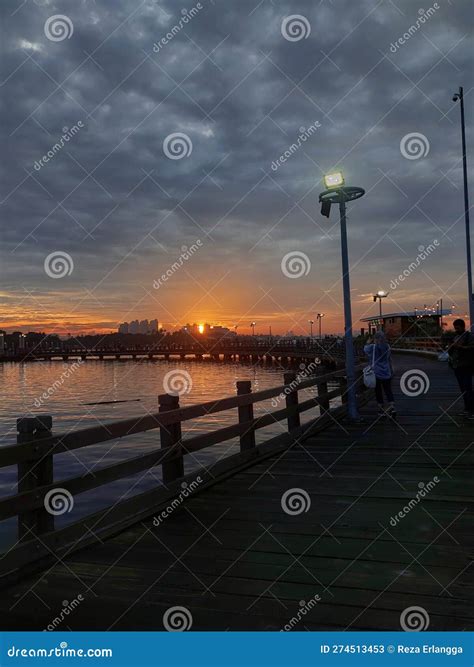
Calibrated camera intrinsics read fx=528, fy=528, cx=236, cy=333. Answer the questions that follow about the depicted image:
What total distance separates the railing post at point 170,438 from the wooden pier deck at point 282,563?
381 mm

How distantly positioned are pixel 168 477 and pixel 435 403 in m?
10.9

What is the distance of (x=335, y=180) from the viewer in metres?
10.5

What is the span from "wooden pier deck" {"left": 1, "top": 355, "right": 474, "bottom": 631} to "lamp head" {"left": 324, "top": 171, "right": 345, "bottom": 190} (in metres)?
5.73

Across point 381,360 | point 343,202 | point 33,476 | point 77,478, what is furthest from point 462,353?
point 33,476

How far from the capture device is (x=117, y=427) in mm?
5188

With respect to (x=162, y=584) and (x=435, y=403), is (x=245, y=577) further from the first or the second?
(x=435, y=403)

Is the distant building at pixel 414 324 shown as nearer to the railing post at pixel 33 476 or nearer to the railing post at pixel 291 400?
the railing post at pixel 291 400

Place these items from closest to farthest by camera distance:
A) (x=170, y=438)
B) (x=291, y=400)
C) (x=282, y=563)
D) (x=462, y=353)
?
1. (x=282, y=563)
2. (x=170, y=438)
3. (x=291, y=400)
4. (x=462, y=353)

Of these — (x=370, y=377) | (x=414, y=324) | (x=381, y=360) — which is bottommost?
(x=370, y=377)

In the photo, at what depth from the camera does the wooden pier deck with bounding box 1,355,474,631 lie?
3.41 meters

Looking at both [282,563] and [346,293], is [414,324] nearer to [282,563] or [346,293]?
[346,293]

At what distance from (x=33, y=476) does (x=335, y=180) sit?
8.25m

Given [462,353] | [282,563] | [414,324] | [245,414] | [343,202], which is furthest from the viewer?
[414,324]

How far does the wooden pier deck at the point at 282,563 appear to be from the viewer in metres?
3.41
